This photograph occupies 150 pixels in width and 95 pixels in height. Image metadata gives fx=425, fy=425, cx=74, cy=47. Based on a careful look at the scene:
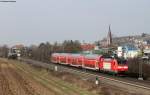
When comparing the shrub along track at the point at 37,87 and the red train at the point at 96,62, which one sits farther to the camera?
the red train at the point at 96,62

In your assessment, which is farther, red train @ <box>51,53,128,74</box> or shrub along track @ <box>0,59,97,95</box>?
red train @ <box>51,53,128,74</box>

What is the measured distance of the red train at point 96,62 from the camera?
2334 inches

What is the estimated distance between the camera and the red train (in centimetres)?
5928

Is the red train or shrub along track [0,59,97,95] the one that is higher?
the red train

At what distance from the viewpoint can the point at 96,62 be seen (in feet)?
234

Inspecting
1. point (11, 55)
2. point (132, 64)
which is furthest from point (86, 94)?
point (11, 55)

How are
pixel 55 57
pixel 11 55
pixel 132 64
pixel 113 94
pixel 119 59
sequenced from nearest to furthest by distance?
pixel 113 94, pixel 119 59, pixel 132 64, pixel 55 57, pixel 11 55

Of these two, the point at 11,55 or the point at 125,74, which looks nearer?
the point at 125,74

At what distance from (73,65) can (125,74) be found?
125ft

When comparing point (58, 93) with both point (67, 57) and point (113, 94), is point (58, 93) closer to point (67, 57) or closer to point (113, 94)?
point (113, 94)

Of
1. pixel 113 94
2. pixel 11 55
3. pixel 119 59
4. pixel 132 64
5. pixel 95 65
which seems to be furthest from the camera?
pixel 11 55

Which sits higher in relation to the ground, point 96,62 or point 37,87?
point 96,62

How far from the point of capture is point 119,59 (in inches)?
2377

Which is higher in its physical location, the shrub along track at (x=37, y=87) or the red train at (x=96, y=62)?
the red train at (x=96, y=62)
